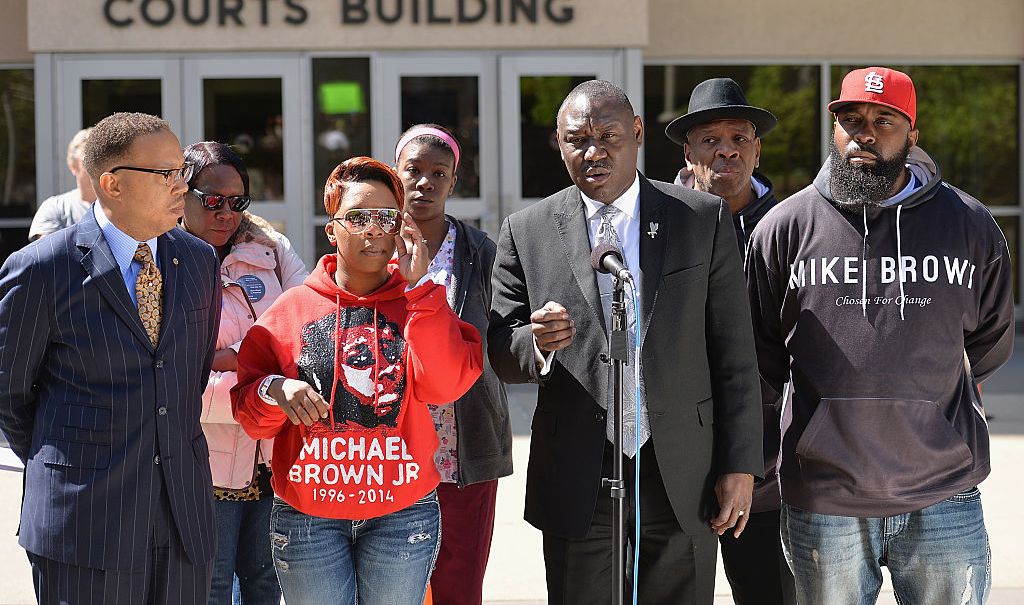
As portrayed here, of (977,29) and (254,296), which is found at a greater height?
(977,29)

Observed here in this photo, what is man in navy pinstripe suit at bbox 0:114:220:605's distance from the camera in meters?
3.05

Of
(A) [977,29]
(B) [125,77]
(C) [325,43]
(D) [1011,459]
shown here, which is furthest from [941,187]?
(A) [977,29]

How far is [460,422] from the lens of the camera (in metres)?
4.21

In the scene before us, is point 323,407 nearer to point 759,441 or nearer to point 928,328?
point 759,441

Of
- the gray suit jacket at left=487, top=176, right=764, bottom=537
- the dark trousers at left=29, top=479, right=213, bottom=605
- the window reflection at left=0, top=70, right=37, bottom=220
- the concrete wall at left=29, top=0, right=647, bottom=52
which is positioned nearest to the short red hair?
the gray suit jacket at left=487, top=176, right=764, bottom=537

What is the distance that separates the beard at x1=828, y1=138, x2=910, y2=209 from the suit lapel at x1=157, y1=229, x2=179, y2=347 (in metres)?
2.04

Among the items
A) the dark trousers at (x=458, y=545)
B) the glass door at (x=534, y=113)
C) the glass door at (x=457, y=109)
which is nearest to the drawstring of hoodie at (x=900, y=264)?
the dark trousers at (x=458, y=545)

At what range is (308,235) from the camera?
12047mm

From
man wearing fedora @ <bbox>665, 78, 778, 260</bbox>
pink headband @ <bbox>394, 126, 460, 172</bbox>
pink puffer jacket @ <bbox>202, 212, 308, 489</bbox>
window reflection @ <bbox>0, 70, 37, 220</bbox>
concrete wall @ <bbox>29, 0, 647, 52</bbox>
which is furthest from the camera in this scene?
window reflection @ <bbox>0, 70, 37, 220</bbox>

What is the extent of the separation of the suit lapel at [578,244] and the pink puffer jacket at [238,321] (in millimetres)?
1149

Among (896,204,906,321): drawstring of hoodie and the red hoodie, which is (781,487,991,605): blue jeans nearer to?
(896,204,906,321): drawstring of hoodie

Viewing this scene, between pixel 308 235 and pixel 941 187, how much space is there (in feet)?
29.7

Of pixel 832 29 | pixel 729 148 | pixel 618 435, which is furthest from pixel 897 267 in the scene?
pixel 832 29

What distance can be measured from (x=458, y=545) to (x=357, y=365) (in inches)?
47.7
